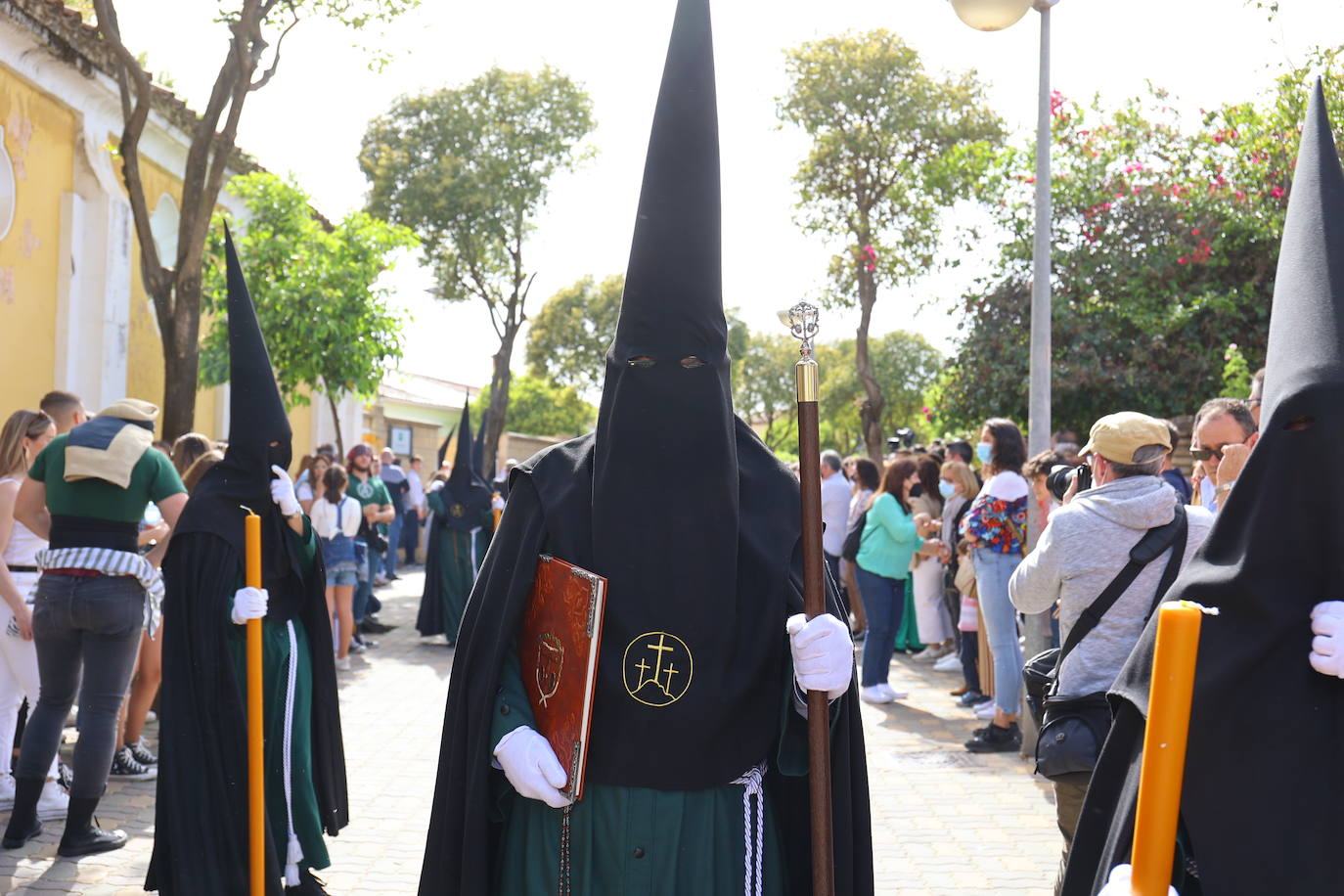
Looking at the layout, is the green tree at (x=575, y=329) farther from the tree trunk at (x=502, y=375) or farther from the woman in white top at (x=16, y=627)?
the woman in white top at (x=16, y=627)

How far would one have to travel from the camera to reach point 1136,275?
15.5 metres

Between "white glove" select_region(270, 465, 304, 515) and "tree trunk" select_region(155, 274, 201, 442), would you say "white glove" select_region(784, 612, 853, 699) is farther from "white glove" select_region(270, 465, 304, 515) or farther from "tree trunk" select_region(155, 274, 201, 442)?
"tree trunk" select_region(155, 274, 201, 442)

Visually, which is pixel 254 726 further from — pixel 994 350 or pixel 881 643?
pixel 994 350

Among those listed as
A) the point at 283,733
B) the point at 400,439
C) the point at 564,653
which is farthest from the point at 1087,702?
the point at 400,439

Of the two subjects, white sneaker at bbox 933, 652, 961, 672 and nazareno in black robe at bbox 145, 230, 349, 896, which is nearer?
nazareno in black robe at bbox 145, 230, 349, 896

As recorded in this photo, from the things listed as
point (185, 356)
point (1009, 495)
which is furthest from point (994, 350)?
point (185, 356)

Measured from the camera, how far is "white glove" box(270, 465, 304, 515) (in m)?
5.12

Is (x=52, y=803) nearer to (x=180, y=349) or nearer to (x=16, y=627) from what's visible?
(x=16, y=627)

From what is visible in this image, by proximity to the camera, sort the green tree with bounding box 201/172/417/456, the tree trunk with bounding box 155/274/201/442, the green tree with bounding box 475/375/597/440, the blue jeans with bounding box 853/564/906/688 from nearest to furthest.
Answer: the blue jeans with bounding box 853/564/906/688, the tree trunk with bounding box 155/274/201/442, the green tree with bounding box 201/172/417/456, the green tree with bounding box 475/375/597/440

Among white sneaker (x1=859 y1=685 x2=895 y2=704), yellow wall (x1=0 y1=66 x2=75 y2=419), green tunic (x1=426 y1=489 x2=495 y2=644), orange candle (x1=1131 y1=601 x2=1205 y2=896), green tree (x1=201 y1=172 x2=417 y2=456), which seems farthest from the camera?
green tree (x1=201 y1=172 x2=417 y2=456)

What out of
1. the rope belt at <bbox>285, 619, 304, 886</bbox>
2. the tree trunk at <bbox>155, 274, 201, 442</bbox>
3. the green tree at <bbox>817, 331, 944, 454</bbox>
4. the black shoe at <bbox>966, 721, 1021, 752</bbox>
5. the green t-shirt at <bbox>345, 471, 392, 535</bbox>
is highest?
the green tree at <bbox>817, 331, 944, 454</bbox>

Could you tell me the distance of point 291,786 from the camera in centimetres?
509

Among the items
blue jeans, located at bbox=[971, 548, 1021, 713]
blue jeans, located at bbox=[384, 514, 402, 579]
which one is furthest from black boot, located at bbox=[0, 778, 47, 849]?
blue jeans, located at bbox=[384, 514, 402, 579]

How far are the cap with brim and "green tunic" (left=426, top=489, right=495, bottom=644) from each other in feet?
30.6
